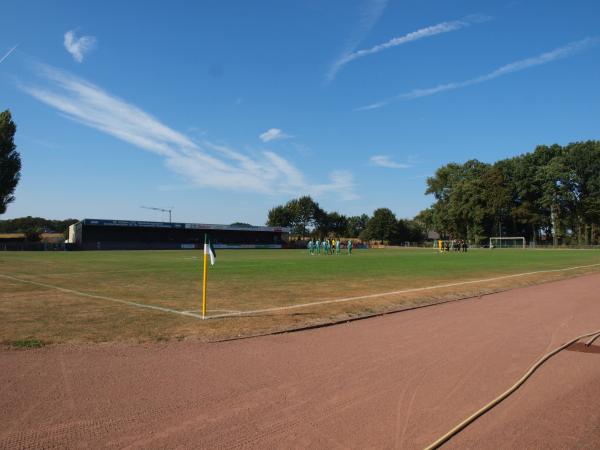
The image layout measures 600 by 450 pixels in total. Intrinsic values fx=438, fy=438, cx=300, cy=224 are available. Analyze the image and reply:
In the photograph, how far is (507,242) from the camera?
93.6 metres

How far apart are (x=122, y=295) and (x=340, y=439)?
10.8m

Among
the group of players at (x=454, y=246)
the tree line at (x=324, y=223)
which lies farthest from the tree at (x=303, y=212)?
the group of players at (x=454, y=246)

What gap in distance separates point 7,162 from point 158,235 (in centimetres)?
3691

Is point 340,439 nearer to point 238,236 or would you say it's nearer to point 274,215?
point 238,236

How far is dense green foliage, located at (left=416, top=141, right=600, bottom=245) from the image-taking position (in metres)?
89.0

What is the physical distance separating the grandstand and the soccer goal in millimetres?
47905

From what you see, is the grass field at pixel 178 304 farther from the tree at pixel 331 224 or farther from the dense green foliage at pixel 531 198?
the tree at pixel 331 224

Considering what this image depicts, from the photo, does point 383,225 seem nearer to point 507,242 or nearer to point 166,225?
point 507,242

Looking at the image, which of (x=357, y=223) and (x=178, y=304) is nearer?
Result: (x=178, y=304)

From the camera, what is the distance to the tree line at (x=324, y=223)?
131 meters

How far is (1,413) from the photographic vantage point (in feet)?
13.7

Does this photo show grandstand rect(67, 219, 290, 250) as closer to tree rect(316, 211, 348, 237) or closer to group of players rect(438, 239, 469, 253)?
tree rect(316, 211, 348, 237)

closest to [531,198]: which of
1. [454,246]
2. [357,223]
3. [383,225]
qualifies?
[454,246]

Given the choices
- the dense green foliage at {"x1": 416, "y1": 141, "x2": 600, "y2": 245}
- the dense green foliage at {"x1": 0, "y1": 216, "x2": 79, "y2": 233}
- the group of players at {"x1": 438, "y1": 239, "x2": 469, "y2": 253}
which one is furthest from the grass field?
the dense green foliage at {"x1": 0, "y1": 216, "x2": 79, "y2": 233}
